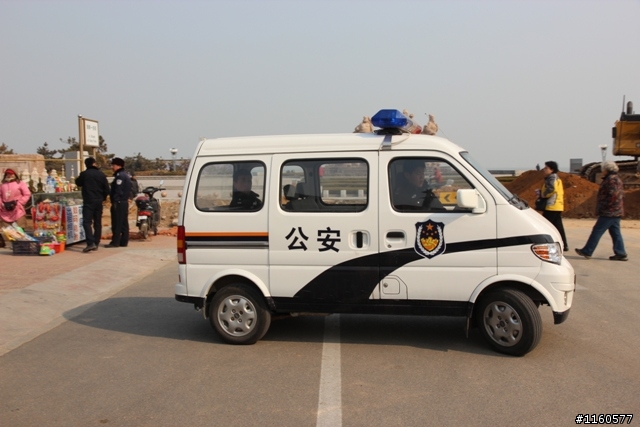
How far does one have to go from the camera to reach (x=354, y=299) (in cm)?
621

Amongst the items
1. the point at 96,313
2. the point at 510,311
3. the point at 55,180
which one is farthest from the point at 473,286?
the point at 55,180

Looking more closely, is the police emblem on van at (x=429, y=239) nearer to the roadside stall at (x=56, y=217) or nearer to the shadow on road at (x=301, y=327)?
the shadow on road at (x=301, y=327)

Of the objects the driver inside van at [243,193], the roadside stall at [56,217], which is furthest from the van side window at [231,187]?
the roadside stall at [56,217]

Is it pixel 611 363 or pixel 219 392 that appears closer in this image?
pixel 219 392

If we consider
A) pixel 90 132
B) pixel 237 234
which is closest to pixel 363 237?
pixel 237 234

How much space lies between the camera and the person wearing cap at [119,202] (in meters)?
13.4

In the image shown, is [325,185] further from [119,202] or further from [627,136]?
[627,136]

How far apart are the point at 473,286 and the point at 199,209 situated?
290cm

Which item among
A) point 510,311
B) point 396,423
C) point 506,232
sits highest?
point 506,232

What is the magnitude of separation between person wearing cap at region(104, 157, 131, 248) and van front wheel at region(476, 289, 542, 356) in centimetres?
943

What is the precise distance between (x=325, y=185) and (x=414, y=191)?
0.89 metres

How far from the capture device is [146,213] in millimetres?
15023

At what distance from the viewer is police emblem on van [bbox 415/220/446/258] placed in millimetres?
5961

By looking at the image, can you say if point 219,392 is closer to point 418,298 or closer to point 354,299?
point 354,299
